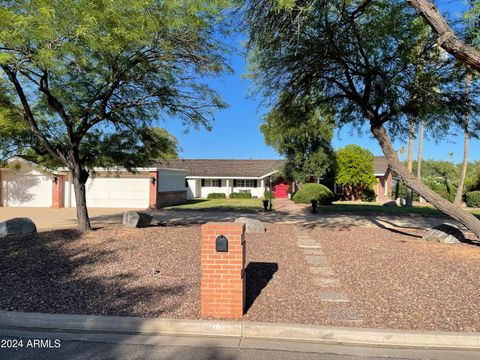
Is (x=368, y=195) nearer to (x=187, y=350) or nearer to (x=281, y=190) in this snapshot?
(x=281, y=190)

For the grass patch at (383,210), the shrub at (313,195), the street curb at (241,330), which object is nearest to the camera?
the street curb at (241,330)

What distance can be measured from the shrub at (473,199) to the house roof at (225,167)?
647 inches

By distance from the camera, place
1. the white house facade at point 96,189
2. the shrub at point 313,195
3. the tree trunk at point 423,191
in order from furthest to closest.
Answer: the shrub at point 313,195, the white house facade at point 96,189, the tree trunk at point 423,191

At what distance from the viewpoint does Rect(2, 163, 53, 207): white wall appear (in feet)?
83.9

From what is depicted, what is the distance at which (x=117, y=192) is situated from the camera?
25.3m

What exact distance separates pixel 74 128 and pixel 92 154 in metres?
0.97

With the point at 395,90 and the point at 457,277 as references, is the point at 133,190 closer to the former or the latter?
the point at 395,90

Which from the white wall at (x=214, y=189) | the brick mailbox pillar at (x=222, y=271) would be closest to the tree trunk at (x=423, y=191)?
the brick mailbox pillar at (x=222, y=271)

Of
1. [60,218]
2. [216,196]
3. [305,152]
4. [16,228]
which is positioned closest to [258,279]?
[16,228]

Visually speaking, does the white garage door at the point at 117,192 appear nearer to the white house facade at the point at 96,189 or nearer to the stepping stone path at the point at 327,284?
the white house facade at the point at 96,189

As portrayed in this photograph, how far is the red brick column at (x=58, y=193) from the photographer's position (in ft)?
80.4

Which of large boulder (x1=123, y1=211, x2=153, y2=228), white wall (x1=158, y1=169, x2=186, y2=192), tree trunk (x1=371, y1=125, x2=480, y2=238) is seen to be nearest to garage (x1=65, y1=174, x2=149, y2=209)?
white wall (x1=158, y1=169, x2=186, y2=192)

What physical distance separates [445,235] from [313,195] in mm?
16841

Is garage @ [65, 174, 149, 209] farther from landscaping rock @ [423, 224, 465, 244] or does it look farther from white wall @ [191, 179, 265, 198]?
landscaping rock @ [423, 224, 465, 244]
